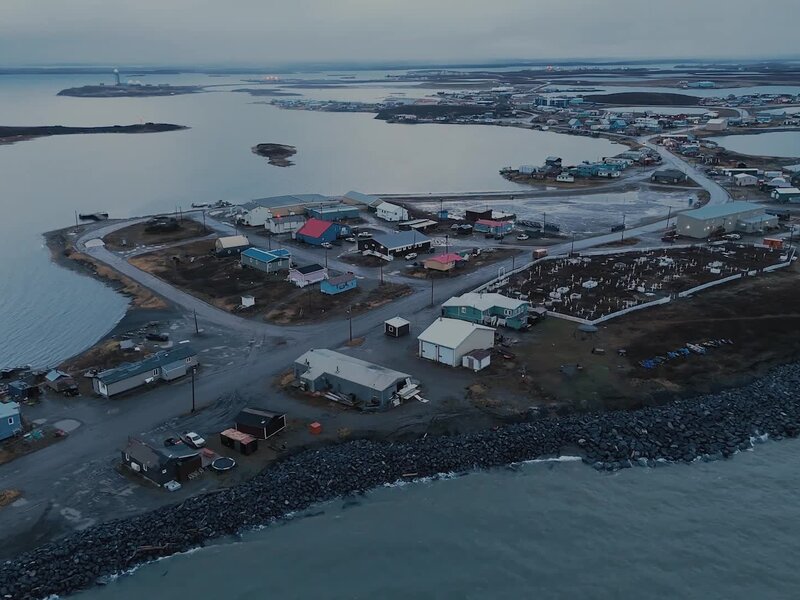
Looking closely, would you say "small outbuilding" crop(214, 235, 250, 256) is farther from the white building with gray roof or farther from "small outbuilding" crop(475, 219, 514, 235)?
the white building with gray roof

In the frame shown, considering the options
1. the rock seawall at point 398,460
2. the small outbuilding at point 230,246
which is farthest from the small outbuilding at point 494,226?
the rock seawall at point 398,460

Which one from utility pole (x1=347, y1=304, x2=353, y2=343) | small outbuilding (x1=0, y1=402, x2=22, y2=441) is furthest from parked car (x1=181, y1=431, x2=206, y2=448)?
utility pole (x1=347, y1=304, x2=353, y2=343)

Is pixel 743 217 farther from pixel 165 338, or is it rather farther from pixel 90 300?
pixel 90 300

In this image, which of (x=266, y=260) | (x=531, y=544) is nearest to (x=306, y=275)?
(x=266, y=260)

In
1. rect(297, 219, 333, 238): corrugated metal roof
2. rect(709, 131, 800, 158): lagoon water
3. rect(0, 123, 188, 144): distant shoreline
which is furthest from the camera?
rect(0, 123, 188, 144): distant shoreline

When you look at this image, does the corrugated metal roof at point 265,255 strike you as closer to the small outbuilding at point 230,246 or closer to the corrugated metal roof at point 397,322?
the small outbuilding at point 230,246

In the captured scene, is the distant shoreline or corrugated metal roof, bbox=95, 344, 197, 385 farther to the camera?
the distant shoreline

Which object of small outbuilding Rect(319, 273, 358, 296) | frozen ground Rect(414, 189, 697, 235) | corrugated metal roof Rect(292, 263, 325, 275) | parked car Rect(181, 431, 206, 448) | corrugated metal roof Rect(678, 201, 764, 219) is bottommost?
parked car Rect(181, 431, 206, 448)

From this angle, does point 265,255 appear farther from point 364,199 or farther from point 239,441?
point 364,199
